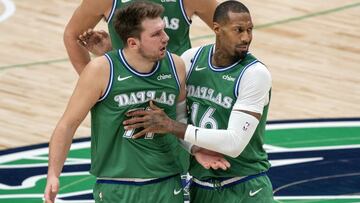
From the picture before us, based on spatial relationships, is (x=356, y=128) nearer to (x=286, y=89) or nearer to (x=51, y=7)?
(x=286, y=89)

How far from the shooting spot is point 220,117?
6828 mm

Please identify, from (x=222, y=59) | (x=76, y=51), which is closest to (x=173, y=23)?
(x=76, y=51)

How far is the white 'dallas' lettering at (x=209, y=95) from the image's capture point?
22.2ft

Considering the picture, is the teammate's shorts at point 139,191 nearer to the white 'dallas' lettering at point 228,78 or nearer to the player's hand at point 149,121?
the player's hand at point 149,121

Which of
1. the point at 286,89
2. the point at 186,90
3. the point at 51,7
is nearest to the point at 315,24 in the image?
the point at 286,89

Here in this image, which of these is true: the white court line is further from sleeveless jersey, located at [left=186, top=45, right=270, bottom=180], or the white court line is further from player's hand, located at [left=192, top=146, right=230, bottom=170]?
player's hand, located at [left=192, top=146, right=230, bottom=170]

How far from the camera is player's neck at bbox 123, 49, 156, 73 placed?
6.71 m

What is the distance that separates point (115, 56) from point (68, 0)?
9.72 metres

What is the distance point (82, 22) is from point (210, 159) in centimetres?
205

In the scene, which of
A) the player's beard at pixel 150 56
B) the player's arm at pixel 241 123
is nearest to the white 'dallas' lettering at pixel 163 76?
the player's beard at pixel 150 56

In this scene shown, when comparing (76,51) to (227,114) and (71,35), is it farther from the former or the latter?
(227,114)

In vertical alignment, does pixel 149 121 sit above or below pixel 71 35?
above

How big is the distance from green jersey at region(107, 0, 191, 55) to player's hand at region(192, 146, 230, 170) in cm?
153

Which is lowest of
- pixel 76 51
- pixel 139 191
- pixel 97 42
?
pixel 76 51
